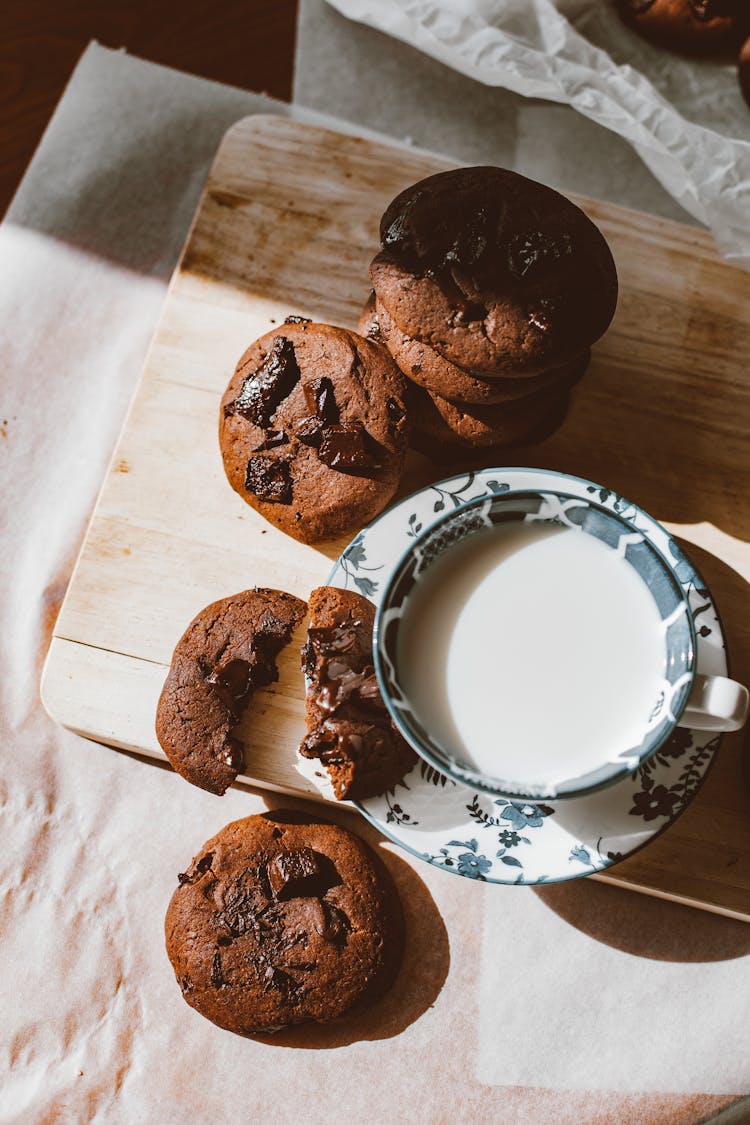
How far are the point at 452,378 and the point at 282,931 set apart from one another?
804 millimetres

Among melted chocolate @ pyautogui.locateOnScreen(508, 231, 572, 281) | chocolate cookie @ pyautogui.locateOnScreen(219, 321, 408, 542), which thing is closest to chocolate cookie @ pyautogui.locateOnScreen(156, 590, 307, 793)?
chocolate cookie @ pyautogui.locateOnScreen(219, 321, 408, 542)

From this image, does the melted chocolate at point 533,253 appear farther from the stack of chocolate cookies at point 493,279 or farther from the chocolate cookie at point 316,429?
the chocolate cookie at point 316,429

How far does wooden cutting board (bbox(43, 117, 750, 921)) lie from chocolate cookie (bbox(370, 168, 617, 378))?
0.25 metres

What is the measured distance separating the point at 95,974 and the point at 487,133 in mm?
1664

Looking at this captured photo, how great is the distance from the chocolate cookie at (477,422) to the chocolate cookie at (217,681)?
1.03 feet

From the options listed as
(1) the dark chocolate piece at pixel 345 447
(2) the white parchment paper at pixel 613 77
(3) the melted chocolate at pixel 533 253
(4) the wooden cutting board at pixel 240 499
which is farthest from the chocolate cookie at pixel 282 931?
(2) the white parchment paper at pixel 613 77

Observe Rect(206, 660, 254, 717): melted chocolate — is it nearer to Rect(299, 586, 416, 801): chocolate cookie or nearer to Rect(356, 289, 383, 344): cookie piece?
Rect(299, 586, 416, 801): chocolate cookie

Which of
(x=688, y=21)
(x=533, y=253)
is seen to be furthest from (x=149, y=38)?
(x=533, y=253)

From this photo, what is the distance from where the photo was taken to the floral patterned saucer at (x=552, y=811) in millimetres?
1176

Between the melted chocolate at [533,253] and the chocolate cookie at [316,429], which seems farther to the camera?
the chocolate cookie at [316,429]

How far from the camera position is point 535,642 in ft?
3.48

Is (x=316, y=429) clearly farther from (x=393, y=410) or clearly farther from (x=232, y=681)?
(x=232, y=681)

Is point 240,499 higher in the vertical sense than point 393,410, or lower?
lower

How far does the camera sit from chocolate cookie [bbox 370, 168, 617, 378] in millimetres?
1139
